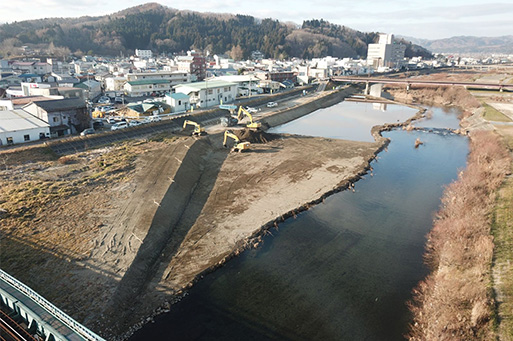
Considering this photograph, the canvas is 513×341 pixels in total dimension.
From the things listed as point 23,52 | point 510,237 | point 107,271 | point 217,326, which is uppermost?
point 23,52

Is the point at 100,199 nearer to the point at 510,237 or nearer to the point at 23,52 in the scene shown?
the point at 510,237

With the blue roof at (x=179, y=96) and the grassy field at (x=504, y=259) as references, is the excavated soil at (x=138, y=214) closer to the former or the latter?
the grassy field at (x=504, y=259)

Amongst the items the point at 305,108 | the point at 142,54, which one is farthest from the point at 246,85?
the point at 142,54

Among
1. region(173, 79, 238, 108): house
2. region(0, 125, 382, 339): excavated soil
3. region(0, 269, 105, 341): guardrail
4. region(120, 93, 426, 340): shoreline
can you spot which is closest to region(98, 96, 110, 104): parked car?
region(173, 79, 238, 108): house

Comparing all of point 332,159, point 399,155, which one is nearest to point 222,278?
point 332,159

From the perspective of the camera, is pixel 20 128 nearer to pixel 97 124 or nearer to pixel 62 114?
pixel 62 114

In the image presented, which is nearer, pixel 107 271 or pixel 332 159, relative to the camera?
pixel 107 271

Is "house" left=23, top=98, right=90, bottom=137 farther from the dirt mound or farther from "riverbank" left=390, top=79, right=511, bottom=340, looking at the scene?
"riverbank" left=390, top=79, right=511, bottom=340
